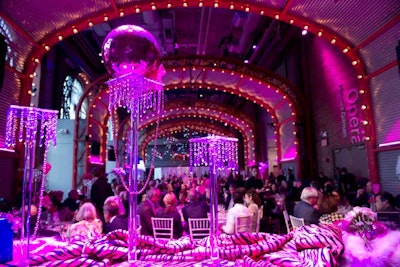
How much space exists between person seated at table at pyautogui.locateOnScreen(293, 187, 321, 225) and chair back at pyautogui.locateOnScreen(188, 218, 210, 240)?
1.41 m

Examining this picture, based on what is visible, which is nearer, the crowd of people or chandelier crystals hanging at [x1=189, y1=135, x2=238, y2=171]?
chandelier crystals hanging at [x1=189, y1=135, x2=238, y2=171]

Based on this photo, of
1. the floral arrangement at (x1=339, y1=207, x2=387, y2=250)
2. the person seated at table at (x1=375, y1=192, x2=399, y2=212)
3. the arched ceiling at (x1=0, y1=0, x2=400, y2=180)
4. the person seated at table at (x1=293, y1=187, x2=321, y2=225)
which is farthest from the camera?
the arched ceiling at (x1=0, y1=0, x2=400, y2=180)

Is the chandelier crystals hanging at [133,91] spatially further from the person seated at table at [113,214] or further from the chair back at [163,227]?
the chair back at [163,227]

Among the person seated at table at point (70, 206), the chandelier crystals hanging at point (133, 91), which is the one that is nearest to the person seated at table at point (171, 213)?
the person seated at table at point (70, 206)

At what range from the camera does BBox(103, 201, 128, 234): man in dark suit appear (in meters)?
3.50

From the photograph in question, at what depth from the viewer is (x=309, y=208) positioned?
4.20 meters

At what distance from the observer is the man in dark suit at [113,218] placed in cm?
350

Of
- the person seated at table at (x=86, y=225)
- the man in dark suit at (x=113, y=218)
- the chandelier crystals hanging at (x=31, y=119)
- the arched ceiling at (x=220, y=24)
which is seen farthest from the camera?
the arched ceiling at (x=220, y=24)

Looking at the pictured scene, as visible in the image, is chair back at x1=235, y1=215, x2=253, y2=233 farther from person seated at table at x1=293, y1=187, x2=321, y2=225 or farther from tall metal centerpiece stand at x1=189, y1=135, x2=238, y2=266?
tall metal centerpiece stand at x1=189, y1=135, x2=238, y2=266

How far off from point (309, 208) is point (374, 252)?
2038 millimetres

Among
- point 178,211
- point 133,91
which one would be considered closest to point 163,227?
point 178,211

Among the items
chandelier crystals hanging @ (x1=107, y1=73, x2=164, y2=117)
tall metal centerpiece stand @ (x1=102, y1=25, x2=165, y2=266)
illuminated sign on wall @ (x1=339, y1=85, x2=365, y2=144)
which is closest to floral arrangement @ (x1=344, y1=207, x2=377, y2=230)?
tall metal centerpiece stand @ (x1=102, y1=25, x2=165, y2=266)

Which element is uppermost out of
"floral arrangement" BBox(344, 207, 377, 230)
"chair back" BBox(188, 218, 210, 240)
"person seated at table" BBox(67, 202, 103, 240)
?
"floral arrangement" BBox(344, 207, 377, 230)

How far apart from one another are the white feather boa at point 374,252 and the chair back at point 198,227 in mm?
2788
